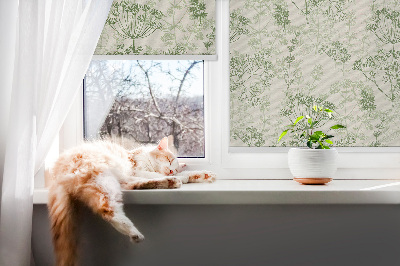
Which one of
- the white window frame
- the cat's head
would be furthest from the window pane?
the cat's head

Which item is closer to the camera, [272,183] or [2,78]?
[2,78]

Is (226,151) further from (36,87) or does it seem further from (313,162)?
(36,87)

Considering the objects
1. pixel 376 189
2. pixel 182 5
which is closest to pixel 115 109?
pixel 182 5

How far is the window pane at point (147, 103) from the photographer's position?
172 centimetres

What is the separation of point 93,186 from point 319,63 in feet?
3.58

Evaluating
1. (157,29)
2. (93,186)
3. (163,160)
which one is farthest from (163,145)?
(157,29)

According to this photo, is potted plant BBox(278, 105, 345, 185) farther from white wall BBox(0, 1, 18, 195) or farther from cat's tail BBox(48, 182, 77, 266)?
white wall BBox(0, 1, 18, 195)

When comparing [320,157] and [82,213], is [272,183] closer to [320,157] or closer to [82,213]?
[320,157]

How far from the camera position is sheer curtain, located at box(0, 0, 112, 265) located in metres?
1.27

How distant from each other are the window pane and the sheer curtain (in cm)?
31

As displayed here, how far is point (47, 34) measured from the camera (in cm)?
135

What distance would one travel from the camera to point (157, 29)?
5.33 feet

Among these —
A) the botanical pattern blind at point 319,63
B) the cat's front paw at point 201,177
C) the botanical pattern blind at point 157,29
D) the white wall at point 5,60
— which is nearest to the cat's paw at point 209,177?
the cat's front paw at point 201,177

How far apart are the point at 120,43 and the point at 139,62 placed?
14 cm
